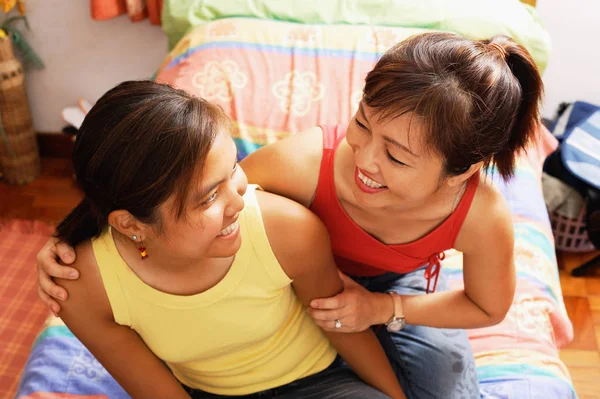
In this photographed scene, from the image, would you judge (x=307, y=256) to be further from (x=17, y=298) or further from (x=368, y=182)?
(x=17, y=298)

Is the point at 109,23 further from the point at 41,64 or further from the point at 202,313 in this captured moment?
the point at 202,313

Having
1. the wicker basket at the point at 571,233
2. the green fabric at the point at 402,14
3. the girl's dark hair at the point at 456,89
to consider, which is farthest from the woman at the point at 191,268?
the wicker basket at the point at 571,233

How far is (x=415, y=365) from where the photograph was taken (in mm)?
1364

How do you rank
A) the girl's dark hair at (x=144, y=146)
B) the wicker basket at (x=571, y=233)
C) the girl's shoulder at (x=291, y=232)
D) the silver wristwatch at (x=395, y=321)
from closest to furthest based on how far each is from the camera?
1. the girl's dark hair at (x=144, y=146)
2. the girl's shoulder at (x=291, y=232)
3. the silver wristwatch at (x=395, y=321)
4. the wicker basket at (x=571, y=233)

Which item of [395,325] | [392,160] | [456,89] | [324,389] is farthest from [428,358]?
[456,89]

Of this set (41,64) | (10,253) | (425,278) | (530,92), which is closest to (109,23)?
(41,64)

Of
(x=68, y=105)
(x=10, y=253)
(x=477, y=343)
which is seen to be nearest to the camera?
(x=477, y=343)

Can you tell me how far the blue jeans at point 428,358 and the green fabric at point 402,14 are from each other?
93cm

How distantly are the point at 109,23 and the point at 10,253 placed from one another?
0.95 metres

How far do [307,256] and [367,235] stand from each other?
19 cm

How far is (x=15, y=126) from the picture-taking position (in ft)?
8.40

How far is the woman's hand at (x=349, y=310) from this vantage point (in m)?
1.21

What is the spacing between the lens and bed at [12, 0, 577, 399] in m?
1.46

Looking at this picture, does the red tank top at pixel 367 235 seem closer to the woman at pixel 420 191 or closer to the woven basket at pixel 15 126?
the woman at pixel 420 191
